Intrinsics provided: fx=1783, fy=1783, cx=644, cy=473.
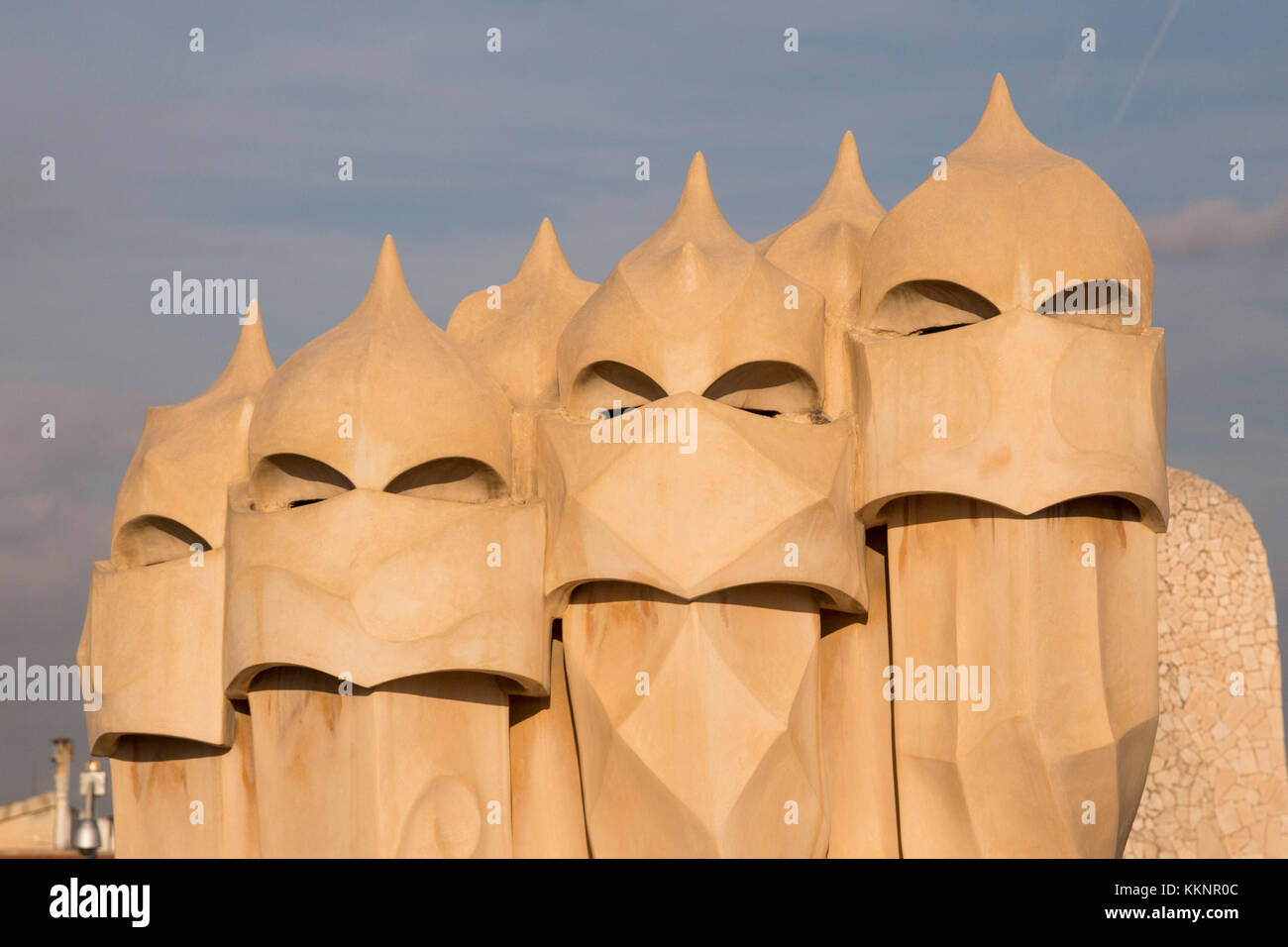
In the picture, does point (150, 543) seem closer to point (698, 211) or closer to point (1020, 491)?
point (698, 211)

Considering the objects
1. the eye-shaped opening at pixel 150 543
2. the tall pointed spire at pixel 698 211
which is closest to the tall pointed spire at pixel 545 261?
the tall pointed spire at pixel 698 211

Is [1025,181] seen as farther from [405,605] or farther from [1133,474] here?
[405,605]

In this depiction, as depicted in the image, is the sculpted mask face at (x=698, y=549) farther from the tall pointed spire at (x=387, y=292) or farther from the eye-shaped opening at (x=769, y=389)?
the tall pointed spire at (x=387, y=292)

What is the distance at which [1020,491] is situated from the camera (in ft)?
50.3

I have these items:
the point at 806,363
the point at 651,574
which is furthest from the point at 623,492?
the point at 806,363

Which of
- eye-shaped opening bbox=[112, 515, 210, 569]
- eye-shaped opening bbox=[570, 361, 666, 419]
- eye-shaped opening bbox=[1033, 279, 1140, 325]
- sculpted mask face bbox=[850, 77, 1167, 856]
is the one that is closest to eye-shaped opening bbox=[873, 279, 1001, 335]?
sculpted mask face bbox=[850, 77, 1167, 856]

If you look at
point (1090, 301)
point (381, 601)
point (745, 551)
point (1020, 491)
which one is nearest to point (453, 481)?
point (381, 601)

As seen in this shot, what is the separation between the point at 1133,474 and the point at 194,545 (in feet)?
29.5

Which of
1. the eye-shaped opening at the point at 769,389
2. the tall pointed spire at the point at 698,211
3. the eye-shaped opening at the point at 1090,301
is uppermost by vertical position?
the tall pointed spire at the point at 698,211

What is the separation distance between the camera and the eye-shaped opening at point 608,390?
1641 centimetres

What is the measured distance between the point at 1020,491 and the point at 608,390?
154 inches

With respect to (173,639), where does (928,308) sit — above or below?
above

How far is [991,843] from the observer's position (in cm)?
1584

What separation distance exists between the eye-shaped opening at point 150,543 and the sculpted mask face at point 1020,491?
6836 mm
